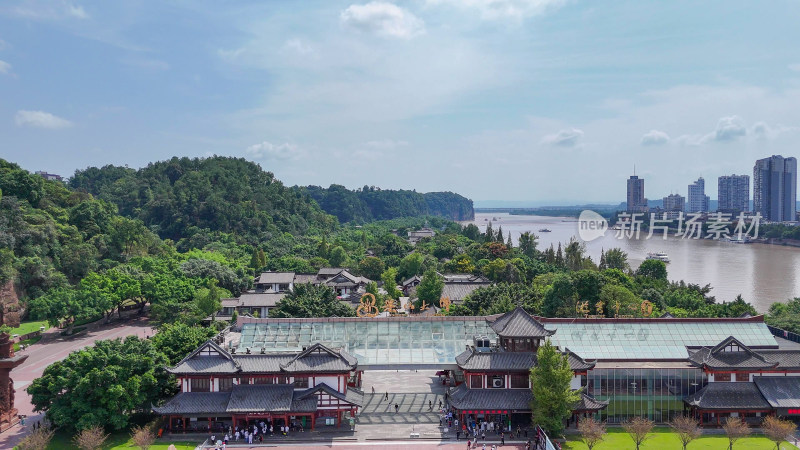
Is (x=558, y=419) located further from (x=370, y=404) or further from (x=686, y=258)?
(x=686, y=258)

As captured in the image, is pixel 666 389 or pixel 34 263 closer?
pixel 666 389

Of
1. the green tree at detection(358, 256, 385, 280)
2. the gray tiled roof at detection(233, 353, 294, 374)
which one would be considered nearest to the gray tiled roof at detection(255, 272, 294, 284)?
the green tree at detection(358, 256, 385, 280)

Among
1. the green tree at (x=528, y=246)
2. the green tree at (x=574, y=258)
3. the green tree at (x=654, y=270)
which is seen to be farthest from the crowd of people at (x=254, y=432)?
the green tree at (x=528, y=246)

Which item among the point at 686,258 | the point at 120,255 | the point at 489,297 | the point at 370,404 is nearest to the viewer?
the point at 370,404

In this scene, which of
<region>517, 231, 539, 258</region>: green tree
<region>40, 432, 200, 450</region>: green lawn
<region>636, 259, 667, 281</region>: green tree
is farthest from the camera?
<region>517, 231, 539, 258</region>: green tree

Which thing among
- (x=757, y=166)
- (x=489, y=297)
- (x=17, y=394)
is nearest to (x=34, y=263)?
(x=17, y=394)

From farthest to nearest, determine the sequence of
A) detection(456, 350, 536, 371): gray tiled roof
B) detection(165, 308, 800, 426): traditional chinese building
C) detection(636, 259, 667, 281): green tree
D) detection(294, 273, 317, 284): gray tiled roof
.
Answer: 1. detection(294, 273, 317, 284): gray tiled roof
2. detection(636, 259, 667, 281): green tree
3. detection(456, 350, 536, 371): gray tiled roof
4. detection(165, 308, 800, 426): traditional chinese building

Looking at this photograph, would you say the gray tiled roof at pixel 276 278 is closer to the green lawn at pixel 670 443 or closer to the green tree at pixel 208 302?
the green tree at pixel 208 302

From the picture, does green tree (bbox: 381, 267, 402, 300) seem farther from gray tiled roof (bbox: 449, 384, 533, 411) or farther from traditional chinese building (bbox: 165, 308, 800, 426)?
gray tiled roof (bbox: 449, 384, 533, 411)
